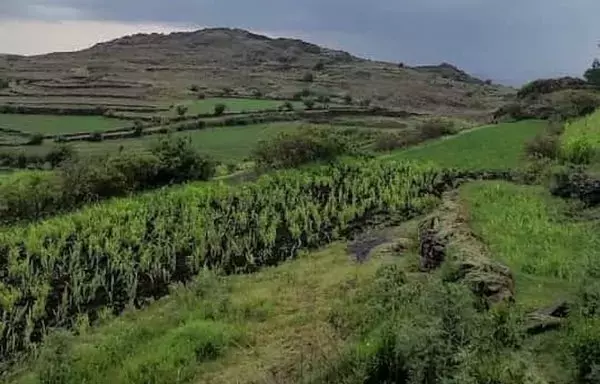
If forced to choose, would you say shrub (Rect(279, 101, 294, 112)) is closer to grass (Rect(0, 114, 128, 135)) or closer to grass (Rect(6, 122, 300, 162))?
grass (Rect(6, 122, 300, 162))

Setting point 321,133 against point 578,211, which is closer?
point 578,211

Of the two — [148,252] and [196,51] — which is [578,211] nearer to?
[148,252]

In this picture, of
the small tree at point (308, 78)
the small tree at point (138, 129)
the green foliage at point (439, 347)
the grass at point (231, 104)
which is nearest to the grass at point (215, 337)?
the green foliage at point (439, 347)

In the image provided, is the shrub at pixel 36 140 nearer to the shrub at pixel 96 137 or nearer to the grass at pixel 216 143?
the grass at pixel 216 143

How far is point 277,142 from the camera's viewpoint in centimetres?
3334

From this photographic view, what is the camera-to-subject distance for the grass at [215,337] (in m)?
12.8

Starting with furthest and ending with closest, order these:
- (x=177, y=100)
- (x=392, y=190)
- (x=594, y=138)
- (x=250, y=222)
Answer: (x=177, y=100) → (x=594, y=138) → (x=392, y=190) → (x=250, y=222)

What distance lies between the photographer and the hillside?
7962cm

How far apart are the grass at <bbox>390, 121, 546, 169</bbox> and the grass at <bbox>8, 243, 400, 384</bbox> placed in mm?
15550

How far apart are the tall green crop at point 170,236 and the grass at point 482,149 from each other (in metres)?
3.02

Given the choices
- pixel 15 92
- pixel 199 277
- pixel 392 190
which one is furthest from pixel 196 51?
pixel 199 277

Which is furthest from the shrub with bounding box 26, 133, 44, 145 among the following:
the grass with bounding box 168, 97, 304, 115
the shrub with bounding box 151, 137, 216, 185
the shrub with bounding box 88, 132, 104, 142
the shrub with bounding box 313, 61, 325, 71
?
the shrub with bounding box 313, 61, 325, 71

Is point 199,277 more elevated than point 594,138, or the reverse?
point 594,138

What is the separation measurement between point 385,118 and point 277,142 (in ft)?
94.4
